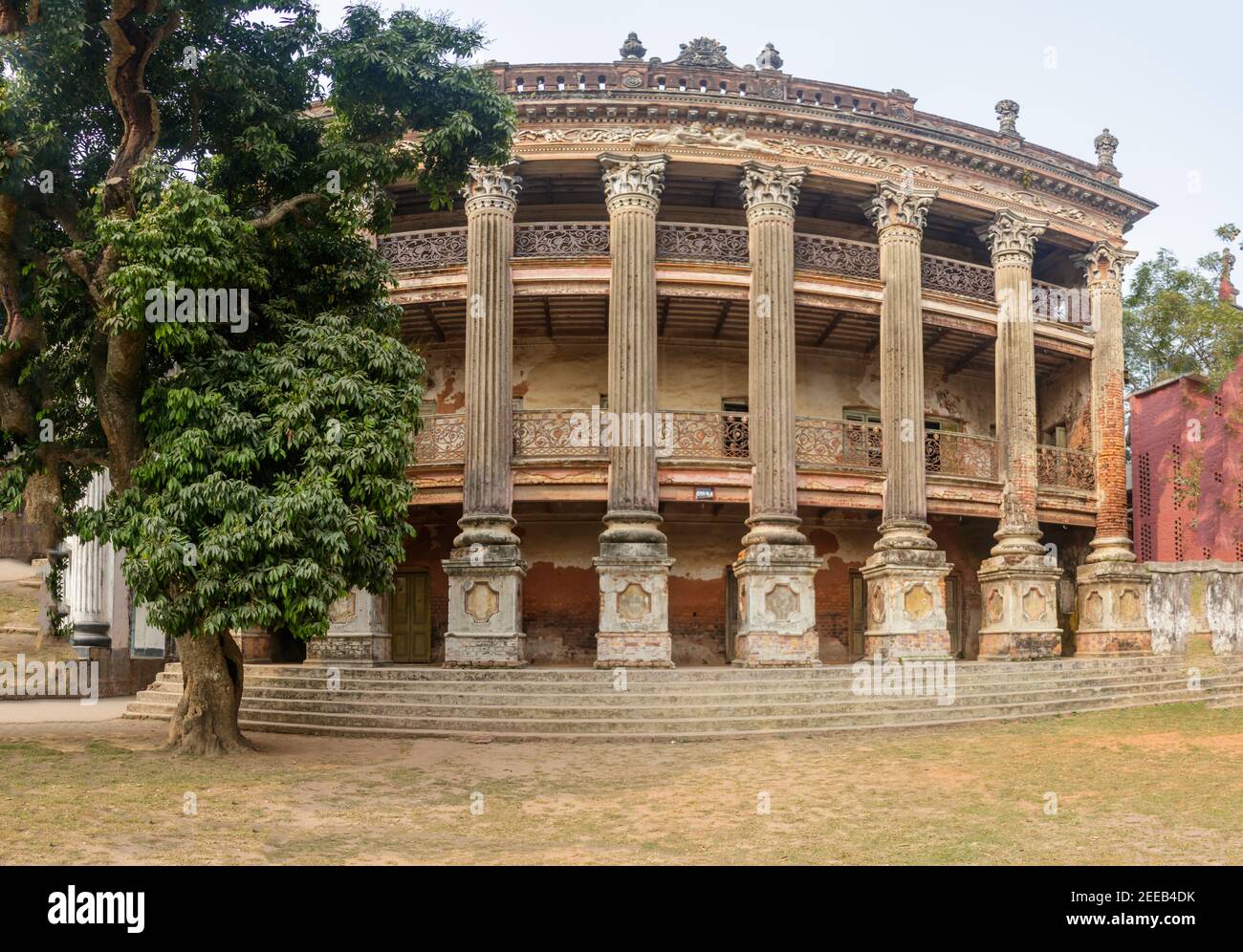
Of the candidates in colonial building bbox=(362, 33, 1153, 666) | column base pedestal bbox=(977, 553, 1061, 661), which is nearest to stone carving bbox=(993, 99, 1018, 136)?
colonial building bbox=(362, 33, 1153, 666)

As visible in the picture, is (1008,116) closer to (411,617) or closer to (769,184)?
(769,184)

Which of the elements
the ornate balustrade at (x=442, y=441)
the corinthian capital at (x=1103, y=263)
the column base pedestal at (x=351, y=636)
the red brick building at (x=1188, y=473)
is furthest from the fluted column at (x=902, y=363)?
the column base pedestal at (x=351, y=636)

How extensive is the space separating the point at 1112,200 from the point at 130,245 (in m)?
18.1

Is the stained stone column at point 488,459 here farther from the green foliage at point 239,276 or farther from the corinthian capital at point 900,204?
the corinthian capital at point 900,204

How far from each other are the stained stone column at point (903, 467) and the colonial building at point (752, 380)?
0.16 feet

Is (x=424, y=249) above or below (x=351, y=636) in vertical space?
above

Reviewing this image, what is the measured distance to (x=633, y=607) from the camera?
15469mm

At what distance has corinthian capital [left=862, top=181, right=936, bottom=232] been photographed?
18.0m

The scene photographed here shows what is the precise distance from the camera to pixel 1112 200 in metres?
20.2

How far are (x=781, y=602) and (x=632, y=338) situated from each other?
4771 mm

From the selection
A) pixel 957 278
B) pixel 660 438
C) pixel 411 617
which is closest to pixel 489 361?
pixel 660 438

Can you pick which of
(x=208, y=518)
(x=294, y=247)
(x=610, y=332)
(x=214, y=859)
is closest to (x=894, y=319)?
(x=610, y=332)

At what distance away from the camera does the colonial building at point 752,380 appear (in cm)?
1633

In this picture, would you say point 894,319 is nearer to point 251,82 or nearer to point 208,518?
point 251,82
